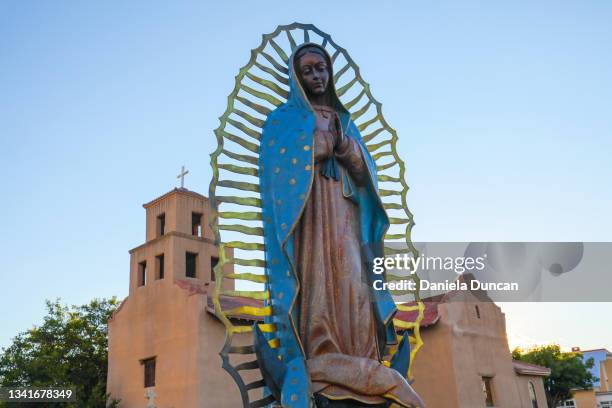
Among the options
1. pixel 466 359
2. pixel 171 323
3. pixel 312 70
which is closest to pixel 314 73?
pixel 312 70

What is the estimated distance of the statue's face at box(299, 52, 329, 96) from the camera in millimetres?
6980

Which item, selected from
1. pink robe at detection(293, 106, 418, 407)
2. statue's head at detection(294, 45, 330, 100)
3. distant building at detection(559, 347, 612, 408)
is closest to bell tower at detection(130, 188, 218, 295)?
statue's head at detection(294, 45, 330, 100)

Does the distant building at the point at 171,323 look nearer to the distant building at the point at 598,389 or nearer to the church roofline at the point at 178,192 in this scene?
the church roofline at the point at 178,192

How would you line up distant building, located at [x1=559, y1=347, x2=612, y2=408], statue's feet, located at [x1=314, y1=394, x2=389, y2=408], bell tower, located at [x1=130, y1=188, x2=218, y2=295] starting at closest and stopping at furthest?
statue's feet, located at [x1=314, y1=394, x2=389, y2=408]
bell tower, located at [x1=130, y1=188, x2=218, y2=295]
distant building, located at [x1=559, y1=347, x2=612, y2=408]

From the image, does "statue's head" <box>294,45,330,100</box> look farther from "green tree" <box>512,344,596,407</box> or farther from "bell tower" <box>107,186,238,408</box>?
"green tree" <box>512,344,596,407</box>

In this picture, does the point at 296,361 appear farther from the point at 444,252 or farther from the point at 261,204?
the point at 444,252

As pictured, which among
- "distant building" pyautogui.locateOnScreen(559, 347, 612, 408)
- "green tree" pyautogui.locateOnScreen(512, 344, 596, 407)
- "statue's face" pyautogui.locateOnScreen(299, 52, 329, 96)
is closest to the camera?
"statue's face" pyautogui.locateOnScreen(299, 52, 329, 96)

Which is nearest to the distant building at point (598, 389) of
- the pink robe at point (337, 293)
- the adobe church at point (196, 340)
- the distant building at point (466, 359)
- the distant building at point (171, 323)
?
the adobe church at point (196, 340)

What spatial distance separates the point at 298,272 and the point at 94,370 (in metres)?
24.6

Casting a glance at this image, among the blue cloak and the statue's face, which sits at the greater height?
the statue's face

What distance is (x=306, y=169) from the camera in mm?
6199

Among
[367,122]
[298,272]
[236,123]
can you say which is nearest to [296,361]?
[298,272]

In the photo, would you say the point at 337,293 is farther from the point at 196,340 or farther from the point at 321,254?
the point at 196,340

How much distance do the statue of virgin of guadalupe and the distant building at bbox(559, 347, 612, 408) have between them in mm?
39400
